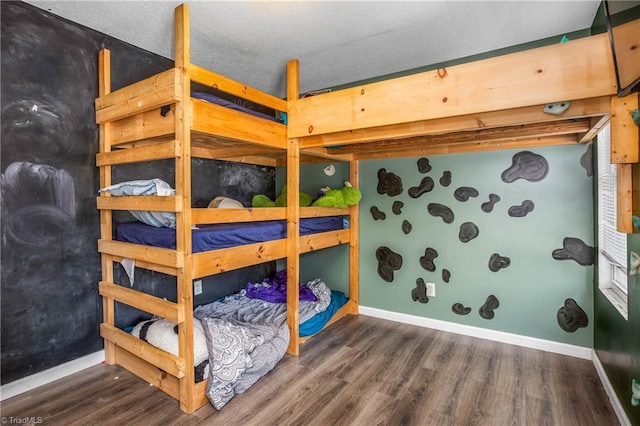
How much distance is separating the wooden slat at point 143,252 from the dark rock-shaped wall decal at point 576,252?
269 cm

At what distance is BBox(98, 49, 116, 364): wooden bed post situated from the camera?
2240mm

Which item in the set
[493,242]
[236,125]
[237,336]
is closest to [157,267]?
[237,336]

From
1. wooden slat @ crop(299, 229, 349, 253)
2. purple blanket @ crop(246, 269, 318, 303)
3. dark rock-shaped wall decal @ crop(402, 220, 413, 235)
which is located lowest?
purple blanket @ crop(246, 269, 318, 303)

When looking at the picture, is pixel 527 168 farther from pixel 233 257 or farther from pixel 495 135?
pixel 233 257

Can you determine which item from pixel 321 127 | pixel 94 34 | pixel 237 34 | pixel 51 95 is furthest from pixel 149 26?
pixel 321 127

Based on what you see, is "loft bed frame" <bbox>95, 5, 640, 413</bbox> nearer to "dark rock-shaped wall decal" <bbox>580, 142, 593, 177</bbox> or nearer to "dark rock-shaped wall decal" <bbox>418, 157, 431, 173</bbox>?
"dark rock-shaped wall decal" <bbox>580, 142, 593, 177</bbox>

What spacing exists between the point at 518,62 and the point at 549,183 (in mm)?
1318

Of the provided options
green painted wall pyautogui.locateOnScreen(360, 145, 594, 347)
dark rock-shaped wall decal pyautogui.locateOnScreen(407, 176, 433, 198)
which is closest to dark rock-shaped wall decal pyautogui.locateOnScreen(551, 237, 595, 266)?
green painted wall pyautogui.locateOnScreen(360, 145, 594, 347)

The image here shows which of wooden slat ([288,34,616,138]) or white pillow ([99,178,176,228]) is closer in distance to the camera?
wooden slat ([288,34,616,138])

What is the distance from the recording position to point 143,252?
6.38 feet

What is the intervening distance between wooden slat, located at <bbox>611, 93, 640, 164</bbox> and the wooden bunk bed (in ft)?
5.88

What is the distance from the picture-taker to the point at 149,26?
85.0 inches

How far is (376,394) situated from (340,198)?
1.66 m

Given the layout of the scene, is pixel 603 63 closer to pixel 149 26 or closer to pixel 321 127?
pixel 321 127
